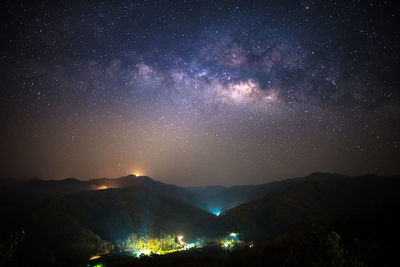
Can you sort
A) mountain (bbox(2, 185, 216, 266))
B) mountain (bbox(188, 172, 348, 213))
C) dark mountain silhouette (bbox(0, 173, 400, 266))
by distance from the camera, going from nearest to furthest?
1. dark mountain silhouette (bbox(0, 173, 400, 266))
2. mountain (bbox(2, 185, 216, 266))
3. mountain (bbox(188, 172, 348, 213))

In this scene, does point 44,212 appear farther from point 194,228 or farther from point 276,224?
point 276,224

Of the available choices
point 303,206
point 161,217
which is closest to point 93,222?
point 161,217

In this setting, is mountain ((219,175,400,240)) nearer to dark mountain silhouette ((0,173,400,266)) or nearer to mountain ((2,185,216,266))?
dark mountain silhouette ((0,173,400,266))

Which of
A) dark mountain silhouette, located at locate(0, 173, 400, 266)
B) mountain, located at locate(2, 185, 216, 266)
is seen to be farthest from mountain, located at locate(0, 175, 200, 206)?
mountain, located at locate(2, 185, 216, 266)

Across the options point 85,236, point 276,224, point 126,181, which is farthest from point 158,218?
point 126,181

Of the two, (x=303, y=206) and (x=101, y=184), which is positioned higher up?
(x=101, y=184)

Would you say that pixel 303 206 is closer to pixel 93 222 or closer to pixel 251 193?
pixel 93 222

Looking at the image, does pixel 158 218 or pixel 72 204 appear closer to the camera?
pixel 72 204

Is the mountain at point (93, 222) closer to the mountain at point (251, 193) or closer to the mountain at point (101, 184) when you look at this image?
the mountain at point (251, 193)
